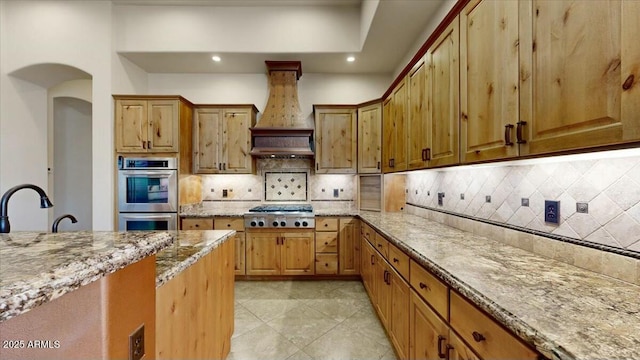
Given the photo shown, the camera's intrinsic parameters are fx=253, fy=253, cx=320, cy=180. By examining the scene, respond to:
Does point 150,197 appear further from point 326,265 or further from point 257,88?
point 326,265

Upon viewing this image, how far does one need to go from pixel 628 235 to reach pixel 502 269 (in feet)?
1.56

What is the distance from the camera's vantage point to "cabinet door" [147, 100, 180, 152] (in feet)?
10.7

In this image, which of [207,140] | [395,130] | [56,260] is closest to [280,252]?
[207,140]

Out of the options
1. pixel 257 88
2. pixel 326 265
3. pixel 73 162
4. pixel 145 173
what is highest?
pixel 257 88

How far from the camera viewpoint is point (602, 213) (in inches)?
44.0

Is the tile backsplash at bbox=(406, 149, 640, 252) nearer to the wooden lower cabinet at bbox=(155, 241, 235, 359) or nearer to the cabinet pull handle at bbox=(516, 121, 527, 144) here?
the cabinet pull handle at bbox=(516, 121, 527, 144)

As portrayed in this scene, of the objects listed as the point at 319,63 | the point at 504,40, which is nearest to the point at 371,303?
the point at 504,40

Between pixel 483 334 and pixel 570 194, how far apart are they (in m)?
0.88

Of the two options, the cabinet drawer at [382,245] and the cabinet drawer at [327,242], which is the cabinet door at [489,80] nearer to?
the cabinet drawer at [382,245]

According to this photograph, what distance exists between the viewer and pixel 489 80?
1332mm

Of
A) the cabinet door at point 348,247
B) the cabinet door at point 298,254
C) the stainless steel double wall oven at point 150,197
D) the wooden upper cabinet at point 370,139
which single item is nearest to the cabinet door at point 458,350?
the cabinet door at point 348,247

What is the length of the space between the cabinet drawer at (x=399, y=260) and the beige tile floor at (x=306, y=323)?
2.48ft

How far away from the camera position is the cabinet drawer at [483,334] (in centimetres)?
77

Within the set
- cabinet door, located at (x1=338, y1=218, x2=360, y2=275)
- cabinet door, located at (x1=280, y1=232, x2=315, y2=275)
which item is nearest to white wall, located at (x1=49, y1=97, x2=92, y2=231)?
cabinet door, located at (x1=280, y1=232, x2=315, y2=275)
